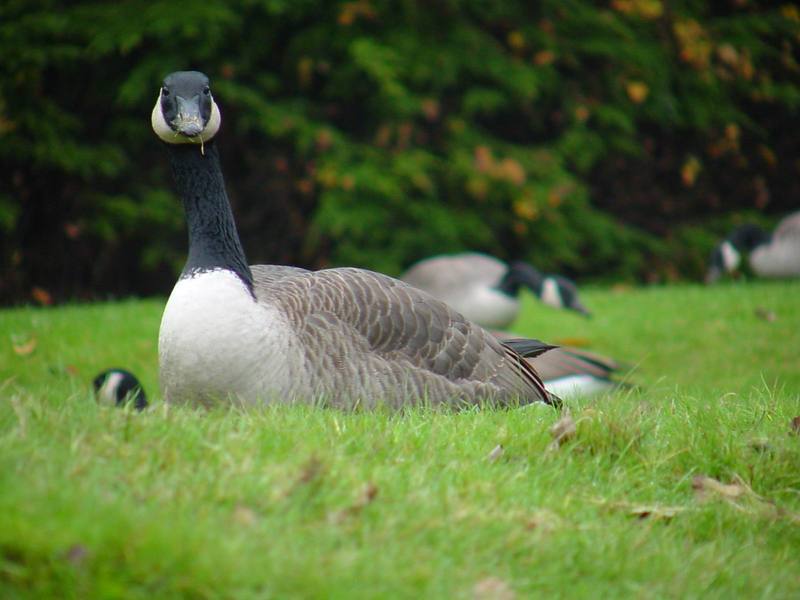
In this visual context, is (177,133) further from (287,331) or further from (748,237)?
(748,237)

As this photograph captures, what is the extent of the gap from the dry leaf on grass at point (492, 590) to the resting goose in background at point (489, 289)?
7662mm

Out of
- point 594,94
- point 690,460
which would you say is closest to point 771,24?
point 594,94

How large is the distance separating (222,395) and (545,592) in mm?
2069

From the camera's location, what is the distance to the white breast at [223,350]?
14.9 feet

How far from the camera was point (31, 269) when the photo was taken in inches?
505

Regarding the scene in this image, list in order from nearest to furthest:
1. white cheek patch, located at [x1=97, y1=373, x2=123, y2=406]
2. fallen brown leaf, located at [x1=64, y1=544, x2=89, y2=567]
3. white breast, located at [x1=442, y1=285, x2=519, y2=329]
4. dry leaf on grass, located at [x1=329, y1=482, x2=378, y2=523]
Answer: fallen brown leaf, located at [x1=64, y1=544, x2=89, y2=567] < dry leaf on grass, located at [x1=329, y1=482, x2=378, y2=523] < white cheek patch, located at [x1=97, y1=373, x2=123, y2=406] < white breast, located at [x1=442, y1=285, x2=519, y2=329]

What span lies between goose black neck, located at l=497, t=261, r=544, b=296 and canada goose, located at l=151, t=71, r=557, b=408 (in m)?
5.10

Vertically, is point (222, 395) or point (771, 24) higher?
point (771, 24)

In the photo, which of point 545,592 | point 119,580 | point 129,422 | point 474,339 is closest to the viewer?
point 119,580

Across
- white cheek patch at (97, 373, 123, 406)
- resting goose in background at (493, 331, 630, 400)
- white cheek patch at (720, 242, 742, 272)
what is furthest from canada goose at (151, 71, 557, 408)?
white cheek patch at (720, 242, 742, 272)

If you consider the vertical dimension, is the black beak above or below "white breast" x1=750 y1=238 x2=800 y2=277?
above

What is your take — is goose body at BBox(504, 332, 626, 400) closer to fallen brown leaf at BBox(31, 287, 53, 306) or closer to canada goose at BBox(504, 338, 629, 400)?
canada goose at BBox(504, 338, 629, 400)

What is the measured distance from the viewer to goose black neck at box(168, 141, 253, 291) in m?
4.89

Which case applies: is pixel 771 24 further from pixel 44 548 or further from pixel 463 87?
pixel 44 548
